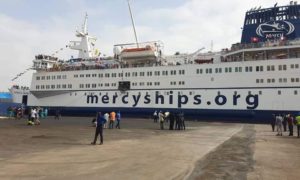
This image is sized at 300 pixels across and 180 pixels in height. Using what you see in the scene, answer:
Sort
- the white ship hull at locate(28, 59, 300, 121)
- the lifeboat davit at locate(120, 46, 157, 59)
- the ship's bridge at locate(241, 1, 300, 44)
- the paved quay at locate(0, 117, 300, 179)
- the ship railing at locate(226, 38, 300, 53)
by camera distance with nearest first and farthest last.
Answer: the paved quay at locate(0, 117, 300, 179) → the white ship hull at locate(28, 59, 300, 121) → the ship railing at locate(226, 38, 300, 53) → the ship's bridge at locate(241, 1, 300, 44) → the lifeboat davit at locate(120, 46, 157, 59)

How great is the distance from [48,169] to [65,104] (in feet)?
Answer: 149

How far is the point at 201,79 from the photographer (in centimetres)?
4162

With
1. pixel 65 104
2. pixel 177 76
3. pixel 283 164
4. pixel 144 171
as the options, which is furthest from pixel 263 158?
pixel 65 104

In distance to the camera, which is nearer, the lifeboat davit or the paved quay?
the paved quay

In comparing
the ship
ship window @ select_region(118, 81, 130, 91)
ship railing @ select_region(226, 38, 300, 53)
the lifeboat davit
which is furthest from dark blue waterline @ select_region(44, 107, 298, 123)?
ship railing @ select_region(226, 38, 300, 53)

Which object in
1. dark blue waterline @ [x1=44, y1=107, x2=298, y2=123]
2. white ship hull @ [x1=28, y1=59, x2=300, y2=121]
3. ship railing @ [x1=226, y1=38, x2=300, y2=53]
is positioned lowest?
dark blue waterline @ [x1=44, y1=107, x2=298, y2=123]

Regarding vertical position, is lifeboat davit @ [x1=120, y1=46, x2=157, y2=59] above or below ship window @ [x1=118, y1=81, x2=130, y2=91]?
above

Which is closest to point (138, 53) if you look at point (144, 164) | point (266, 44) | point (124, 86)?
point (124, 86)

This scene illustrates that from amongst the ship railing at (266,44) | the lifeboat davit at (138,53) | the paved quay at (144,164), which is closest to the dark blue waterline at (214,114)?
the lifeboat davit at (138,53)

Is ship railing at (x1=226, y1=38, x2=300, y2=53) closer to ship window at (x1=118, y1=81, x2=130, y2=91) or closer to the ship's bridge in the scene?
the ship's bridge

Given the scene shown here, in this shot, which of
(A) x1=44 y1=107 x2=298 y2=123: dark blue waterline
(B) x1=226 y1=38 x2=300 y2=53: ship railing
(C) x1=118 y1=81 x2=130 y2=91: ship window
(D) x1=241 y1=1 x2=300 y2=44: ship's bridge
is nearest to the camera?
(A) x1=44 y1=107 x2=298 y2=123: dark blue waterline

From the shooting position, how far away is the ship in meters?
37.8

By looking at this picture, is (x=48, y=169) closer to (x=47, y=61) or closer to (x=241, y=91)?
(x=241, y=91)

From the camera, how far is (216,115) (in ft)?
131
